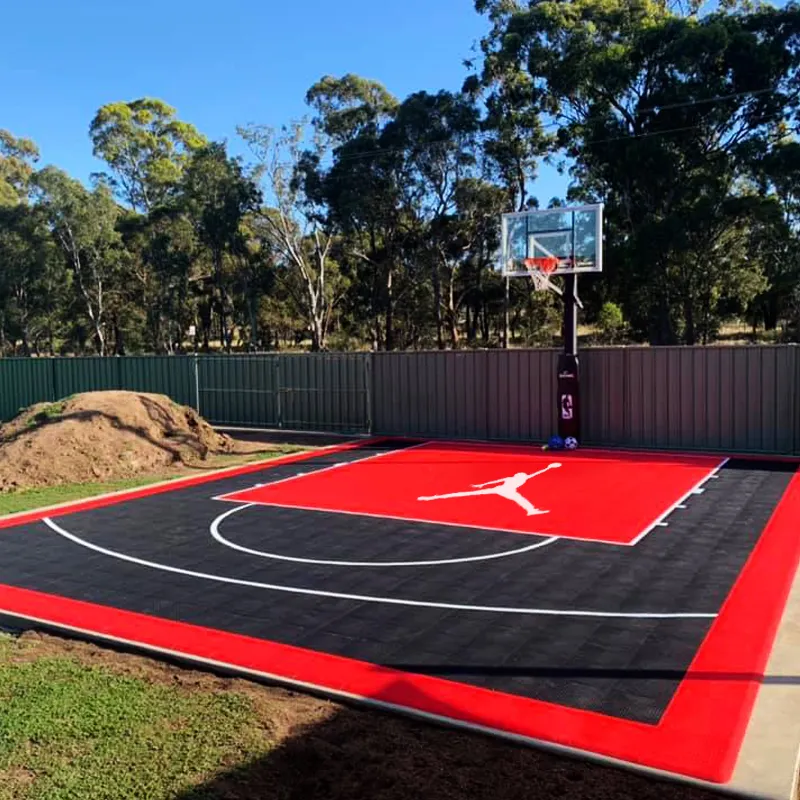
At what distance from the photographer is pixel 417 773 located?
12.9ft

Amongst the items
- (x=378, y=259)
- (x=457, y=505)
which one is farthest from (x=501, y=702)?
(x=378, y=259)

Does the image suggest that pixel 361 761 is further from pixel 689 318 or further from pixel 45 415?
pixel 689 318

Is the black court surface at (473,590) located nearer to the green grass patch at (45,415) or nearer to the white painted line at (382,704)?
the white painted line at (382,704)

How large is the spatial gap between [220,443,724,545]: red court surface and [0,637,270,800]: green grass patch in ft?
16.3

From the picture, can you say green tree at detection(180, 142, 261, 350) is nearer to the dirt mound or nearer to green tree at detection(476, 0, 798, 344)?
green tree at detection(476, 0, 798, 344)

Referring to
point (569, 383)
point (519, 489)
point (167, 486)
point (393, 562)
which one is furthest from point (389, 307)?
point (393, 562)

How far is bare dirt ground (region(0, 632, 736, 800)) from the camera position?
12.3 feet

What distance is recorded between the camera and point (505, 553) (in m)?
8.03

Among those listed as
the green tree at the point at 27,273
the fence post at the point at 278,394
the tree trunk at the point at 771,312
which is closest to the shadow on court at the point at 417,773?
the fence post at the point at 278,394

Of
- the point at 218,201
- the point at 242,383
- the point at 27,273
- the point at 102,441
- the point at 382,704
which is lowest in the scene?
the point at 382,704

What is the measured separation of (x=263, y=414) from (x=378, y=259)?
801 inches

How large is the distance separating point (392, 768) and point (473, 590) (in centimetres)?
298

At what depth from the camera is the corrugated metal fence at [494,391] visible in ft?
47.0

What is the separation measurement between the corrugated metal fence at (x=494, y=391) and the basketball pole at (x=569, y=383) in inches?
23.3
